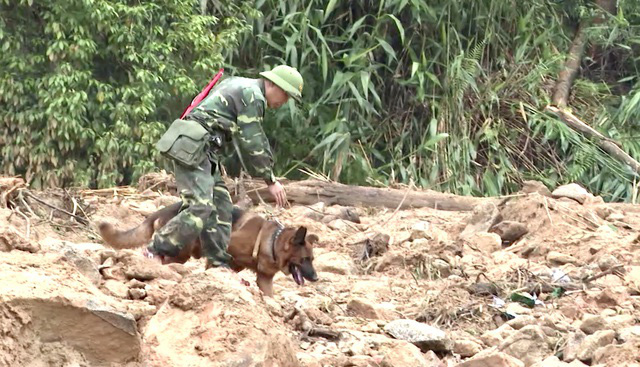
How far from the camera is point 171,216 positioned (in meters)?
7.27

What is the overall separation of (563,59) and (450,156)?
205 cm

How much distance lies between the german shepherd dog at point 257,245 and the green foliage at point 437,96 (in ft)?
20.7

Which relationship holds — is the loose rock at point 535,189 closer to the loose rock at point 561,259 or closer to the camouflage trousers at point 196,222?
the loose rock at point 561,259

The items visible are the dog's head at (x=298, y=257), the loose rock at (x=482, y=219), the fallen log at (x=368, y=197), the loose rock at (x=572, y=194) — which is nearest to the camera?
the dog's head at (x=298, y=257)

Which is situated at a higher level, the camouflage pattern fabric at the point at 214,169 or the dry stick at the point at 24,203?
the camouflage pattern fabric at the point at 214,169

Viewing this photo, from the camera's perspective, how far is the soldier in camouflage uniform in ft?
22.5

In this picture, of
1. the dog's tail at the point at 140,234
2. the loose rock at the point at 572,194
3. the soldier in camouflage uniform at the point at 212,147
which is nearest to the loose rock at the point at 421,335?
the soldier in camouflage uniform at the point at 212,147

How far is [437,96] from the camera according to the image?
1460 centimetres

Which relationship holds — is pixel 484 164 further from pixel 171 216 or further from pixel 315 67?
pixel 171 216

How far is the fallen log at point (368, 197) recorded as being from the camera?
11188 millimetres

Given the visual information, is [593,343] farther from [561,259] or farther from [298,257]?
[561,259]

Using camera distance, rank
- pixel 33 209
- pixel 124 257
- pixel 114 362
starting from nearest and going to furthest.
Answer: pixel 114 362 → pixel 124 257 → pixel 33 209

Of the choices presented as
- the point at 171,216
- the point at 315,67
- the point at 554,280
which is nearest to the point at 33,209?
the point at 171,216

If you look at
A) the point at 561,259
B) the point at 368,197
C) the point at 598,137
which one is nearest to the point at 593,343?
the point at 561,259
